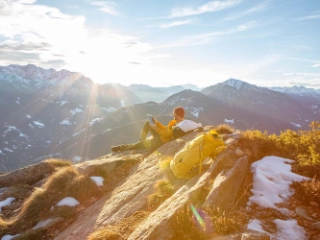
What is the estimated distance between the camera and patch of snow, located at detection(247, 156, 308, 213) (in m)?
7.74

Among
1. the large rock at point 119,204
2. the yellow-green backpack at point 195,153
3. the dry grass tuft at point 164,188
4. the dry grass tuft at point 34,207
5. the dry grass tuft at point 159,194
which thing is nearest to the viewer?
the dry grass tuft at point 159,194

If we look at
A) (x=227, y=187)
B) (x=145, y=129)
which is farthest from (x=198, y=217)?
(x=145, y=129)

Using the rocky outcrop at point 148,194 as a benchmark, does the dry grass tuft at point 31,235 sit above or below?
below

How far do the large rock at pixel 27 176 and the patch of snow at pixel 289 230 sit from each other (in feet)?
48.2

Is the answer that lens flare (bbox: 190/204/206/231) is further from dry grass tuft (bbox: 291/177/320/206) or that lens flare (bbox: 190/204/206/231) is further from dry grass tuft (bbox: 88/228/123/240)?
dry grass tuft (bbox: 291/177/320/206)

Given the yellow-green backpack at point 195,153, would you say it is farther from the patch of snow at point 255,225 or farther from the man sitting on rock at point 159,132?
the man sitting on rock at point 159,132

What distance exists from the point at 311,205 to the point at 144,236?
5.11 meters

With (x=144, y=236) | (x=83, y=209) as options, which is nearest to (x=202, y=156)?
(x=144, y=236)

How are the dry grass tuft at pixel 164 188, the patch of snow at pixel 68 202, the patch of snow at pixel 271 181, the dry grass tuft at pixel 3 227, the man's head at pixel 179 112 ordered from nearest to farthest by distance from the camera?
the patch of snow at pixel 271 181, the dry grass tuft at pixel 164 188, the dry grass tuft at pixel 3 227, the patch of snow at pixel 68 202, the man's head at pixel 179 112

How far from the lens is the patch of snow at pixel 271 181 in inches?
305

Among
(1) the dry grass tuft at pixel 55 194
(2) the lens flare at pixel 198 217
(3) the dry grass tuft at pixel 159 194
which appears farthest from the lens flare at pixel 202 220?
(1) the dry grass tuft at pixel 55 194

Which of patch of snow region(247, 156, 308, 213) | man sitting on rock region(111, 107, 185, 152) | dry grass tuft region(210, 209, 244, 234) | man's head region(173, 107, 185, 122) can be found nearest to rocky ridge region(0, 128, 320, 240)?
dry grass tuft region(210, 209, 244, 234)

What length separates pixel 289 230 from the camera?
6.45 m

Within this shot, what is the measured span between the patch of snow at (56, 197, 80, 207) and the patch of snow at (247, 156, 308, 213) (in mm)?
8140
